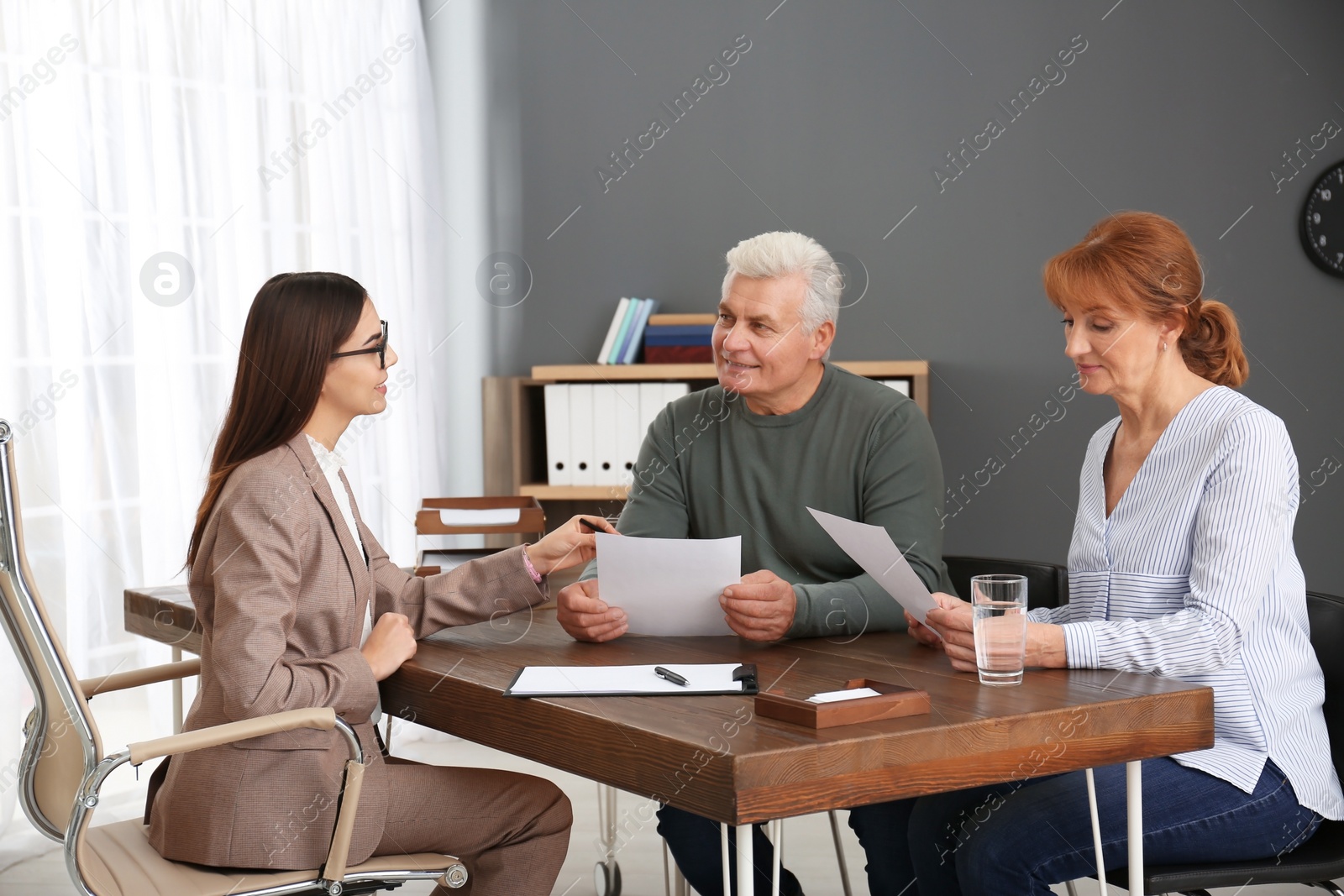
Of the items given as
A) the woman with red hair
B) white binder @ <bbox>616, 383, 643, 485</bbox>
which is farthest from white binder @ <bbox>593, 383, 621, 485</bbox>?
the woman with red hair

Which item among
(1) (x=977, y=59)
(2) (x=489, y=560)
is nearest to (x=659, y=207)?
(1) (x=977, y=59)

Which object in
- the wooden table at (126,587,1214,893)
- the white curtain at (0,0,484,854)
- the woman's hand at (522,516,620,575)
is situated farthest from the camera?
the white curtain at (0,0,484,854)

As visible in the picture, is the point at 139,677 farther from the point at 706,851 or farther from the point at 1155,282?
the point at 1155,282

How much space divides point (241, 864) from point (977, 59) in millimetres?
3319

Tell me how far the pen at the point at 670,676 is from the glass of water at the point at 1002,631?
343 mm

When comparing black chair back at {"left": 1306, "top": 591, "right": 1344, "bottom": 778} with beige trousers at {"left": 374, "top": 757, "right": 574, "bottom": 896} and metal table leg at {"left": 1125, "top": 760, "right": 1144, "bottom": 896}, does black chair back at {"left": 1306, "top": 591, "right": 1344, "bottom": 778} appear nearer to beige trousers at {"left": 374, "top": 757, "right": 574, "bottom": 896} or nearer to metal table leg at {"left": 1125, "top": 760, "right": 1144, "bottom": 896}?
metal table leg at {"left": 1125, "top": 760, "right": 1144, "bottom": 896}

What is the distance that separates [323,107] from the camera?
384cm

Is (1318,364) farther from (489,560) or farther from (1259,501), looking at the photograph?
(489,560)

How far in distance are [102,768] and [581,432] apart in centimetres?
254

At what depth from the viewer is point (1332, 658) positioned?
1738 millimetres

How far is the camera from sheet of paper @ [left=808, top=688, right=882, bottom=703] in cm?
131

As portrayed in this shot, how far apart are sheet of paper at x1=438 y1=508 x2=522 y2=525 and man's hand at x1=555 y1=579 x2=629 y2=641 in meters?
1.36

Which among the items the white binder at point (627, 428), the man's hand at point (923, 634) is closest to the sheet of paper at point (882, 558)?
the man's hand at point (923, 634)

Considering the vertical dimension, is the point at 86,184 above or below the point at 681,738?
above
